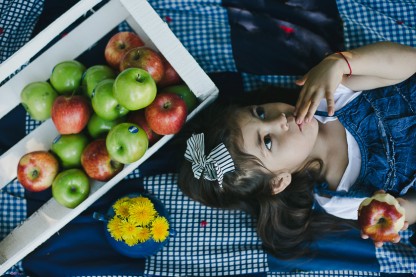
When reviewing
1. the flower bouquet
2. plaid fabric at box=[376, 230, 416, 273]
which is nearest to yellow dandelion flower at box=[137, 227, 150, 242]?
the flower bouquet

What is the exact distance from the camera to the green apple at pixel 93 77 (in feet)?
3.88

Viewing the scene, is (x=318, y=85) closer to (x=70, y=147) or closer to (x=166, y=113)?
(x=166, y=113)

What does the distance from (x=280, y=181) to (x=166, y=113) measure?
1.06 feet

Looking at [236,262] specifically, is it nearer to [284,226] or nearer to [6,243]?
[284,226]

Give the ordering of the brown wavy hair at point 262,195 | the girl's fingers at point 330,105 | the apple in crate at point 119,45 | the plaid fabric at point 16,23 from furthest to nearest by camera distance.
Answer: the plaid fabric at point 16,23
the apple in crate at point 119,45
the brown wavy hair at point 262,195
the girl's fingers at point 330,105

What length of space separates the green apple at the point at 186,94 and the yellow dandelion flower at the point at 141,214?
266mm

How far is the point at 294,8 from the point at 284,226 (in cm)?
61

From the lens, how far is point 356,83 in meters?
1.21

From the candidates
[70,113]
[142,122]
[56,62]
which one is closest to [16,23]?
[56,62]

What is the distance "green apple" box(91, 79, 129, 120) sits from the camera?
1.11 metres

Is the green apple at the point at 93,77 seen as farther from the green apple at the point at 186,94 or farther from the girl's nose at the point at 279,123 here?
the girl's nose at the point at 279,123

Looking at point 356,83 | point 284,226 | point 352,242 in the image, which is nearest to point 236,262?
point 284,226

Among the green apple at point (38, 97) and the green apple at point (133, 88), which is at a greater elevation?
Result: the green apple at point (38, 97)

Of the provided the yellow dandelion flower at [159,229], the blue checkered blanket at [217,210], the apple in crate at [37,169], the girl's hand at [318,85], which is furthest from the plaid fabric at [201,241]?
the girl's hand at [318,85]
